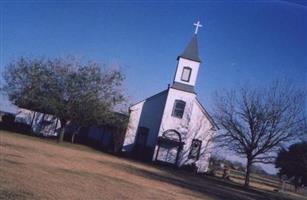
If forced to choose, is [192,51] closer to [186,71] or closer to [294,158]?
[186,71]

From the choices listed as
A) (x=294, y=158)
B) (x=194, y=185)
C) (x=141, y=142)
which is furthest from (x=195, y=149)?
(x=194, y=185)

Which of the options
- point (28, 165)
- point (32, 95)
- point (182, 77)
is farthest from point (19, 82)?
point (28, 165)

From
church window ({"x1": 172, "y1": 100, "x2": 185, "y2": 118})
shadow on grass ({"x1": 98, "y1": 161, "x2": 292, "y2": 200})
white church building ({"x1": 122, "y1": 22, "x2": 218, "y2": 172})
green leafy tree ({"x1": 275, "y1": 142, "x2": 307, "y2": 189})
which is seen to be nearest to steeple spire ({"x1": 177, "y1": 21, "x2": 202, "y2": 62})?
white church building ({"x1": 122, "y1": 22, "x2": 218, "y2": 172})

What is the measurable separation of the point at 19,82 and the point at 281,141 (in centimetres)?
2233

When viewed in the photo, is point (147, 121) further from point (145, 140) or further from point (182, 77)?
point (182, 77)

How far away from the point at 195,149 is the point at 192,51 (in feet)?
29.8

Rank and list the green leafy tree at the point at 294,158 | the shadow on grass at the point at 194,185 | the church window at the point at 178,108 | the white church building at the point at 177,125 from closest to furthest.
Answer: the shadow on grass at the point at 194,185 < the green leafy tree at the point at 294,158 < the white church building at the point at 177,125 < the church window at the point at 178,108

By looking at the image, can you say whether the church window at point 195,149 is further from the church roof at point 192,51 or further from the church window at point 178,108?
the church roof at point 192,51

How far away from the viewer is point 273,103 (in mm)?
34188

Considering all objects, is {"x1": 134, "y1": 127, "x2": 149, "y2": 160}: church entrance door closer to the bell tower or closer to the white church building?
the white church building

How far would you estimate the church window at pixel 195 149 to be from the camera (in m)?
39.2

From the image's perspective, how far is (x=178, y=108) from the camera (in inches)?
1537

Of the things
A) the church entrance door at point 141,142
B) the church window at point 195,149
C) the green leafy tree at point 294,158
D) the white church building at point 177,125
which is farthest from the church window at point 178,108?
the green leafy tree at point 294,158

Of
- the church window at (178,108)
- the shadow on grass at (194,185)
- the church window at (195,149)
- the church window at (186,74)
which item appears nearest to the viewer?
the shadow on grass at (194,185)
